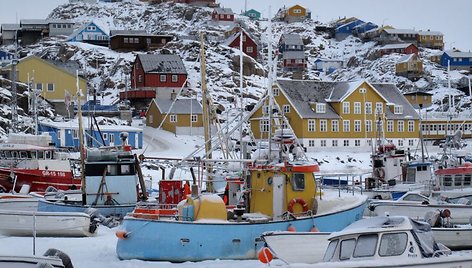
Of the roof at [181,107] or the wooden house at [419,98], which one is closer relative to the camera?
the roof at [181,107]

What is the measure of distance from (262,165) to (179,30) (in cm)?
10092

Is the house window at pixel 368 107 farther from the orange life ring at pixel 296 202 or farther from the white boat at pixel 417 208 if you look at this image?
the orange life ring at pixel 296 202

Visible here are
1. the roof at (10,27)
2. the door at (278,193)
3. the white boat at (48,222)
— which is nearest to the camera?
the door at (278,193)

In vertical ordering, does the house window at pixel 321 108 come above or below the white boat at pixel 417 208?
above

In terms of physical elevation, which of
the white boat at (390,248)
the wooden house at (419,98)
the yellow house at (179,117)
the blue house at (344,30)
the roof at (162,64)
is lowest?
the white boat at (390,248)

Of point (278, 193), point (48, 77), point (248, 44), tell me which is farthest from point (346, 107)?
point (278, 193)

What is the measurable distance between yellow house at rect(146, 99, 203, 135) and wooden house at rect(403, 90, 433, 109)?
3396 cm

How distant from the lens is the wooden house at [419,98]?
95812mm

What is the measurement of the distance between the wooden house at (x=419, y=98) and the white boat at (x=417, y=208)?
225 feet

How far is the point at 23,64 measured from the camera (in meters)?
79.2

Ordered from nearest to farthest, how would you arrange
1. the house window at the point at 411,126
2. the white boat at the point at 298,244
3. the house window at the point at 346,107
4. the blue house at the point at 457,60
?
the white boat at the point at 298,244 < the house window at the point at 346,107 < the house window at the point at 411,126 < the blue house at the point at 457,60

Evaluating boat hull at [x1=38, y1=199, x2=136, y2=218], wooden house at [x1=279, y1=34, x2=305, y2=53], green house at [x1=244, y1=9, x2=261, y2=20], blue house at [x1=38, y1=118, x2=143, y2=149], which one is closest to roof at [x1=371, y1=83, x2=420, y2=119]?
blue house at [x1=38, y1=118, x2=143, y2=149]

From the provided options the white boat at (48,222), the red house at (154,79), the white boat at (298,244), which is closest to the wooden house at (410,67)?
the red house at (154,79)

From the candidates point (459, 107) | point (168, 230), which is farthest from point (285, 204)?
point (459, 107)
